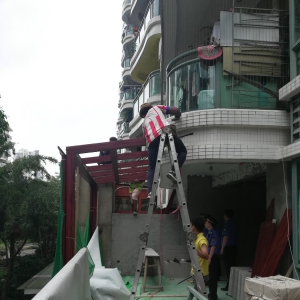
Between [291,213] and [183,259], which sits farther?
[183,259]

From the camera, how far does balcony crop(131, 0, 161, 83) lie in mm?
18656

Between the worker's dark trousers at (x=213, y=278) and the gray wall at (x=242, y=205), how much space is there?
3305mm

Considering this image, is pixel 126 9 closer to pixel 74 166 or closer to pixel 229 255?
pixel 229 255

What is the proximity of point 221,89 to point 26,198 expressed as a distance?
655 inches

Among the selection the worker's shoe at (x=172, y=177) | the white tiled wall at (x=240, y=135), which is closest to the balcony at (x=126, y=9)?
the white tiled wall at (x=240, y=135)

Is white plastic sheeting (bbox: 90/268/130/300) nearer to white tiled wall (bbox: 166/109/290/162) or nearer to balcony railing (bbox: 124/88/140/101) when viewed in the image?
white tiled wall (bbox: 166/109/290/162)

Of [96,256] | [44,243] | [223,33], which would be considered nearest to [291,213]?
[223,33]

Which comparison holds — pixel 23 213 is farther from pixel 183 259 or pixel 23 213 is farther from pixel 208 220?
pixel 208 220

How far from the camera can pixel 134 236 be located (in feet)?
34.1

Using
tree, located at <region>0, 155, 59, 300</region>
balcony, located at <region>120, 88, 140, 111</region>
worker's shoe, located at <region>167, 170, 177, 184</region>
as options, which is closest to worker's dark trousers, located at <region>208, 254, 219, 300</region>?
worker's shoe, located at <region>167, 170, 177, 184</region>

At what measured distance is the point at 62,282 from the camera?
3.05 m

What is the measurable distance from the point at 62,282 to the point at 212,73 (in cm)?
505

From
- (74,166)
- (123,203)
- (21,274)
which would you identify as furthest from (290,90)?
(21,274)

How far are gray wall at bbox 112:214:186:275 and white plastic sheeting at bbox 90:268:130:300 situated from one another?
4.34 metres
